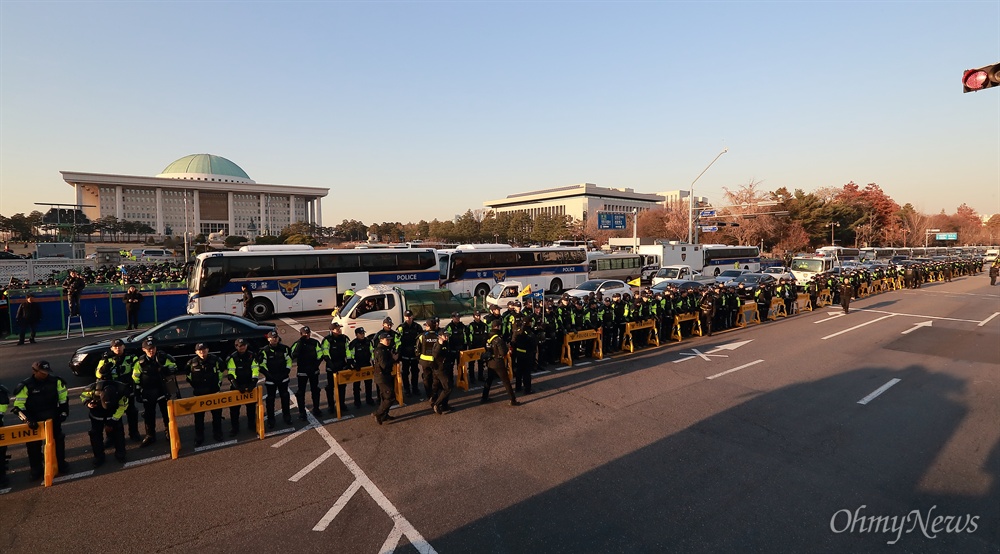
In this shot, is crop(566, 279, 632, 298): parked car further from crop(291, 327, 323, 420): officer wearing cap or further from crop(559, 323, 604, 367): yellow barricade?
crop(291, 327, 323, 420): officer wearing cap

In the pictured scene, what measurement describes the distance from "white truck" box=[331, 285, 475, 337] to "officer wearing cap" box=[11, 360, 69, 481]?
289 inches

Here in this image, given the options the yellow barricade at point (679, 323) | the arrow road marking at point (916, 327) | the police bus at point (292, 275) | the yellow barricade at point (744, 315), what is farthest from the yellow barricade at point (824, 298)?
the police bus at point (292, 275)

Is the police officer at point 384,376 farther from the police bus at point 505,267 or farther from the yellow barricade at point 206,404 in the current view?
the police bus at point 505,267

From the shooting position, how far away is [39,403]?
21.5 feet

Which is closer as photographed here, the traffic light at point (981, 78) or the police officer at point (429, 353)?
the traffic light at point (981, 78)

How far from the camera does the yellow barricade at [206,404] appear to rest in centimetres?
728

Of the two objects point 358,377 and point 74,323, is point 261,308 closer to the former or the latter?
point 74,323

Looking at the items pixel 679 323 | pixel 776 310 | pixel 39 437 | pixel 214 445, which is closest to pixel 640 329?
pixel 679 323

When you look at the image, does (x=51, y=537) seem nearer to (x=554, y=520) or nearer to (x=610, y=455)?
(x=554, y=520)

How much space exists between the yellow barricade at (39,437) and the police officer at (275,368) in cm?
267

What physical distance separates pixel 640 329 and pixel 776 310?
10317 millimetres

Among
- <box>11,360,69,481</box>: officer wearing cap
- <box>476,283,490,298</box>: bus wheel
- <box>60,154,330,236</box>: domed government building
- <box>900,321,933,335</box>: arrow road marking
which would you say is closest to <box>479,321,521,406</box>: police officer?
<box>11,360,69,481</box>: officer wearing cap

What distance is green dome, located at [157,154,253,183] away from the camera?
396ft

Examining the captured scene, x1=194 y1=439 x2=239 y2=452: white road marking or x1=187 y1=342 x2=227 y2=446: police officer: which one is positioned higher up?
x1=187 y1=342 x2=227 y2=446: police officer
